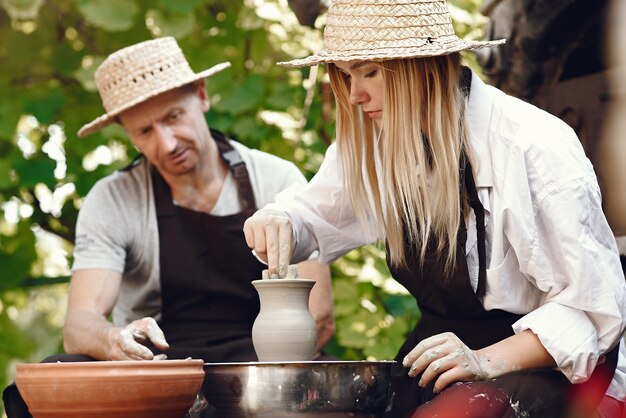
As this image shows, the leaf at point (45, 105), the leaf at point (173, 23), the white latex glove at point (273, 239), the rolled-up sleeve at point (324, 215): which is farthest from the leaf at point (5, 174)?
the white latex glove at point (273, 239)

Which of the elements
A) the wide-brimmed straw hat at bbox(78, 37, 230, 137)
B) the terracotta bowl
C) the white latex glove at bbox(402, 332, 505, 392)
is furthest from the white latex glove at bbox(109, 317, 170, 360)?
the wide-brimmed straw hat at bbox(78, 37, 230, 137)

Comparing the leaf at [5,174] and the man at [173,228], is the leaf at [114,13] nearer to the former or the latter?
the leaf at [5,174]

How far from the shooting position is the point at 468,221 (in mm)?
2939

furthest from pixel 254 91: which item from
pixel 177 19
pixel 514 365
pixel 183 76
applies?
pixel 514 365

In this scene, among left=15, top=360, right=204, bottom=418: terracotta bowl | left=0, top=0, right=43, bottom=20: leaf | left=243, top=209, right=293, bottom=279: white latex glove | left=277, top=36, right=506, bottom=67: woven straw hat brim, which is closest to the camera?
left=15, top=360, right=204, bottom=418: terracotta bowl

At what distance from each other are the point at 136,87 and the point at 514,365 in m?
2.28

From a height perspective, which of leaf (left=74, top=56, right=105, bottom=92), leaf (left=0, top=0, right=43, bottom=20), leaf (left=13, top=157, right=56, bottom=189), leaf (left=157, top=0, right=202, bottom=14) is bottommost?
leaf (left=13, top=157, right=56, bottom=189)

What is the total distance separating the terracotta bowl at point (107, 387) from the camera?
2.58 meters

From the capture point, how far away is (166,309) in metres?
4.39

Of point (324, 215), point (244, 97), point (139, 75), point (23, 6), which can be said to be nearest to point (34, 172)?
point (23, 6)

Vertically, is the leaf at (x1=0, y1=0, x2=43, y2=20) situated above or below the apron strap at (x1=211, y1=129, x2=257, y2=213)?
above

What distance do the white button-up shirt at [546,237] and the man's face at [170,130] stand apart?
1.67 metres

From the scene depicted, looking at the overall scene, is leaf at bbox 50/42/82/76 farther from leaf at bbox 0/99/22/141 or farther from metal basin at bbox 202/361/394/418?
metal basin at bbox 202/361/394/418

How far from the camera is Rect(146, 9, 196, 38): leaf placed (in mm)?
5746
